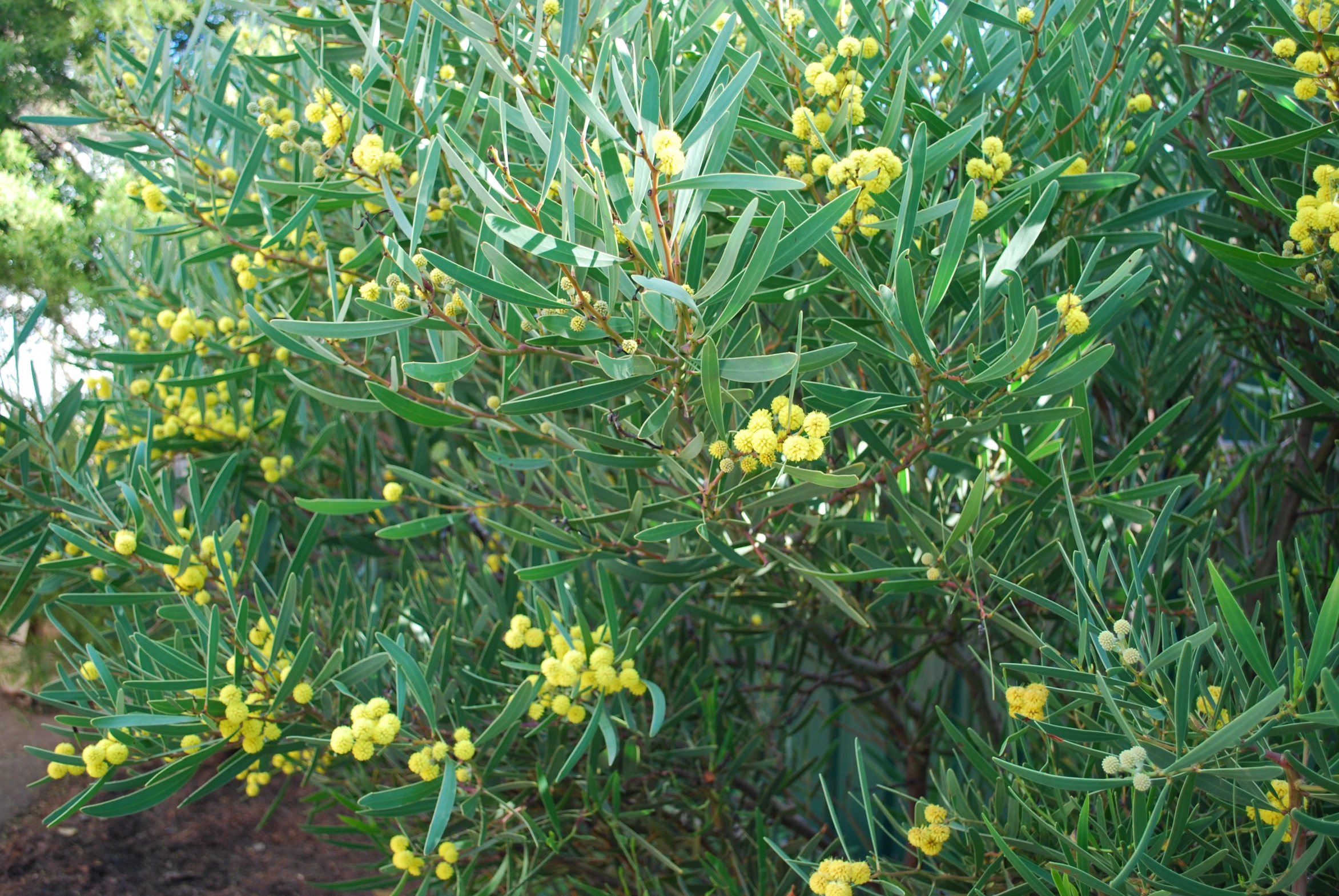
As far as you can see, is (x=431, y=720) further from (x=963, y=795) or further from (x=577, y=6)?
(x=577, y=6)

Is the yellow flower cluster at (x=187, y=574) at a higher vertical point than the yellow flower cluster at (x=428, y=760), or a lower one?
higher

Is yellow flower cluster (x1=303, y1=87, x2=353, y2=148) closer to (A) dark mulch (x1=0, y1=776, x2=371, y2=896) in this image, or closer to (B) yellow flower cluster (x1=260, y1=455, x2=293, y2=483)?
(B) yellow flower cluster (x1=260, y1=455, x2=293, y2=483)

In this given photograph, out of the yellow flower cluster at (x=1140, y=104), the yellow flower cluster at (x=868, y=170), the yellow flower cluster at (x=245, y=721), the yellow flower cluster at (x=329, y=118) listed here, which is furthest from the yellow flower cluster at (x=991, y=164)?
the yellow flower cluster at (x=245, y=721)

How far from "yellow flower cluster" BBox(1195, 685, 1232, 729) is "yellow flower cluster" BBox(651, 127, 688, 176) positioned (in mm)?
604

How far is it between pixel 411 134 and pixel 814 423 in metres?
0.55

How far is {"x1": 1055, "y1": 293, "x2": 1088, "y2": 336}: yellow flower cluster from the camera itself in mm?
802

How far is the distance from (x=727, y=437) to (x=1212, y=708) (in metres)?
0.50

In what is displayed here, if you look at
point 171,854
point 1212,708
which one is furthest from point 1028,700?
point 171,854

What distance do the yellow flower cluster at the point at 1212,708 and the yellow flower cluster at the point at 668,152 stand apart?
0.60 m

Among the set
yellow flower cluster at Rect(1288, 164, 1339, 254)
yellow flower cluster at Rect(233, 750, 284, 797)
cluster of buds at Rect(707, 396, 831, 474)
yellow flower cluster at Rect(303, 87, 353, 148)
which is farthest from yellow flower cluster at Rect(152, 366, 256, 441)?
yellow flower cluster at Rect(1288, 164, 1339, 254)

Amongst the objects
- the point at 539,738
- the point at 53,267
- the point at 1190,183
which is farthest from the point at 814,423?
the point at 53,267

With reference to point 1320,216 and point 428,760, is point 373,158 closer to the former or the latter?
point 428,760

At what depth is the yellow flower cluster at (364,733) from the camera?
98cm

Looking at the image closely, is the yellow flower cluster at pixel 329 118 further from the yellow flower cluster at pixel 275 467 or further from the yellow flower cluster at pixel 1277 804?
the yellow flower cluster at pixel 1277 804
